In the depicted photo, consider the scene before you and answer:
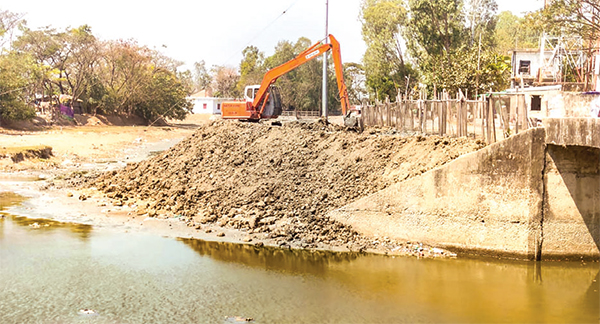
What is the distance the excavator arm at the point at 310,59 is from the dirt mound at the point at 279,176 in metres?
2.64

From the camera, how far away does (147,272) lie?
1591 cm

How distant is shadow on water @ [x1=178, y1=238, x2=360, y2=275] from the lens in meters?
16.8

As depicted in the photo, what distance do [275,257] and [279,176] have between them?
5.82 meters

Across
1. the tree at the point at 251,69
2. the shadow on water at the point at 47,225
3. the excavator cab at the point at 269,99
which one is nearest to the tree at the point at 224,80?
the tree at the point at 251,69

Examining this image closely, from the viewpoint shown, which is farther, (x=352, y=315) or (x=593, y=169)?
(x=593, y=169)

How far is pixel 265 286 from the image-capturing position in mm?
15070

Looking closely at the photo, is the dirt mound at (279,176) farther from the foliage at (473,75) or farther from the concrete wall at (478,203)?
the foliage at (473,75)

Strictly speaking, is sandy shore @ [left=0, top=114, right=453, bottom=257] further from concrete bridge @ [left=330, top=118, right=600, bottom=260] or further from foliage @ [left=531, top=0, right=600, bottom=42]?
foliage @ [left=531, top=0, right=600, bottom=42]

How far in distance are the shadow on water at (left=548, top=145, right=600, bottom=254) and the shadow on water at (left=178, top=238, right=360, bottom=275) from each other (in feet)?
19.1

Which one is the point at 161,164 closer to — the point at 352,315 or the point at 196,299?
the point at 196,299

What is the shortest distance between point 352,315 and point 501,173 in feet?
21.2

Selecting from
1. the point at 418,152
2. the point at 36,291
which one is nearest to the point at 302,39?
the point at 418,152

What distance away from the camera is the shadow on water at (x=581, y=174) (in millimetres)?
16438

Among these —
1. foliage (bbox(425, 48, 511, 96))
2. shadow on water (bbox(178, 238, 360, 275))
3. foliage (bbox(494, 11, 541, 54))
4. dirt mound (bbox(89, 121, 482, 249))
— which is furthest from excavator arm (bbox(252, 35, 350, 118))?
foliage (bbox(494, 11, 541, 54))
